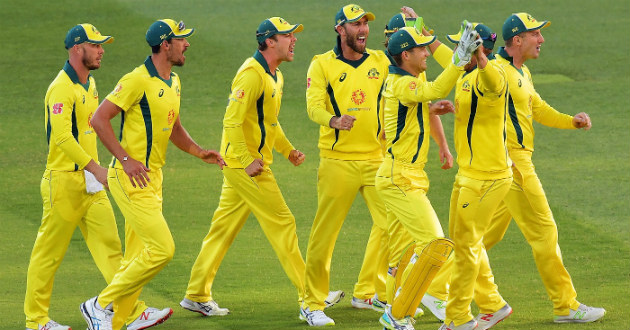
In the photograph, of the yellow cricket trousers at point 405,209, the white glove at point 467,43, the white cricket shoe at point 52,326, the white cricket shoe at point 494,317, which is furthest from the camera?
the white cricket shoe at point 52,326

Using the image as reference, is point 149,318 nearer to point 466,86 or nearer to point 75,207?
point 75,207

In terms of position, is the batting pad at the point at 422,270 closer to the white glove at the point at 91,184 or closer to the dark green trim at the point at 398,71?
the dark green trim at the point at 398,71

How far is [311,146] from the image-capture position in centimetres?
1616

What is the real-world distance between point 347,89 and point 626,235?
430 cm

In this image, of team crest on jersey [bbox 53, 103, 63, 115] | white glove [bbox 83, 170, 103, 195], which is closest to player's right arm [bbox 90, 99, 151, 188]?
team crest on jersey [bbox 53, 103, 63, 115]

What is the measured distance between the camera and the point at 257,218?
9.59 m

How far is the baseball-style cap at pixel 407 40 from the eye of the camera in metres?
8.55

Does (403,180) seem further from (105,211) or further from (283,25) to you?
(105,211)

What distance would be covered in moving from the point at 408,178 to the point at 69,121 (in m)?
2.65

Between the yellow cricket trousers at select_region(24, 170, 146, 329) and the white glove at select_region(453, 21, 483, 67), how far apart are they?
3212mm

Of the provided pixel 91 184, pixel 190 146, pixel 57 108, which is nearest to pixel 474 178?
pixel 190 146

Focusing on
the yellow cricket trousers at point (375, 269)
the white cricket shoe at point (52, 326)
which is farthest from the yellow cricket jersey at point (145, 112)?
the yellow cricket trousers at point (375, 269)

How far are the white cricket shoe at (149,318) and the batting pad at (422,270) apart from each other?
2007 millimetres

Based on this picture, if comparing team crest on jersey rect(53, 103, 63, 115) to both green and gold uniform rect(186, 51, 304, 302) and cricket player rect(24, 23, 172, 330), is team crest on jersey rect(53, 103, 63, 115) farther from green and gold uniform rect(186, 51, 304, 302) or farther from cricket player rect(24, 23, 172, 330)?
green and gold uniform rect(186, 51, 304, 302)
